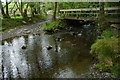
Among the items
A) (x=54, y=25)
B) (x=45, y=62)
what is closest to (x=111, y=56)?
(x=45, y=62)

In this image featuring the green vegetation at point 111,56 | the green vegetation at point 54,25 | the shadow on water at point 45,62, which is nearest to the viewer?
the green vegetation at point 111,56

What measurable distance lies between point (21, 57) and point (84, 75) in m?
4.64

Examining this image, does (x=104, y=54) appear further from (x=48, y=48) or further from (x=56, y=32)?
(x=56, y=32)

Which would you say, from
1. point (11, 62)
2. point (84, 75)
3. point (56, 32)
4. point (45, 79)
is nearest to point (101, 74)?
point (84, 75)

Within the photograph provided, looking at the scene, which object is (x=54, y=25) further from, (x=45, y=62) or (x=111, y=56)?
(x=111, y=56)

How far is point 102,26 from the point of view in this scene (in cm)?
1359

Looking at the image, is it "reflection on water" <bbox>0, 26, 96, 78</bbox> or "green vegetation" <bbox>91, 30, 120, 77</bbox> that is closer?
"green vegetation" <bbox>91, 30, 120, 77</bbox>

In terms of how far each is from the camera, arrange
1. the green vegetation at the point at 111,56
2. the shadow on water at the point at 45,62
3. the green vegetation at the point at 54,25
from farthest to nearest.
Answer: the green vegetation at the point at 54,25 → the shadow on water at the point at 45,62 → the green vegetation at the point at 111,56

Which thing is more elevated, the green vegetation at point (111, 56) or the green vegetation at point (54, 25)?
the green vegetation at point (111, 56)

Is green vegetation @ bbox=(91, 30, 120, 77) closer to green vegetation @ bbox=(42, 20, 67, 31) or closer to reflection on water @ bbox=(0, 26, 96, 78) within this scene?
reflection on water @ bbox=(0, 26, 96, 78)

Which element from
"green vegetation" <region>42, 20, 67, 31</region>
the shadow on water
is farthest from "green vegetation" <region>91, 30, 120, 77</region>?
"green vegetation" <region>42, 20, 67, 31</region>

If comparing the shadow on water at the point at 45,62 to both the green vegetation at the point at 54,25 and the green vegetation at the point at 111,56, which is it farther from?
the green vegetation at the point at 54,25

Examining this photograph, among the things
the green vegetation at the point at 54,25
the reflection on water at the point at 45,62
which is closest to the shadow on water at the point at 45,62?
the reflection on water at the point at 45,62

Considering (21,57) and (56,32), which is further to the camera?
(56,32)
